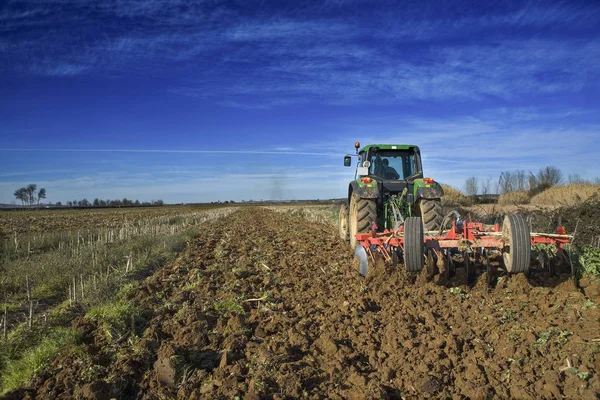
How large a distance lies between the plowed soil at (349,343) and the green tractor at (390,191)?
5.02 feet

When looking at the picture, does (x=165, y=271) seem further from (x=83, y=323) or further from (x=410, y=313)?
(x=410, y=313)

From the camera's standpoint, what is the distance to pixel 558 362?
3400 mm

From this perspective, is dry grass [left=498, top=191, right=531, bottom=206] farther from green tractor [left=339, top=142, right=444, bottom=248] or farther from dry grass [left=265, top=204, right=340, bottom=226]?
green tractor [left=339, top=142, right=444, bottom=248]

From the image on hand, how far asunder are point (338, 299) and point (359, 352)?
1.57 metres

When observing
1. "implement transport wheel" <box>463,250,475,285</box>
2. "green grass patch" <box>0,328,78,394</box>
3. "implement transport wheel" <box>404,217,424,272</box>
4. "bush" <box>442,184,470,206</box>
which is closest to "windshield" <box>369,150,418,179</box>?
"implement transport wheel" <box>463,250,475,285</box>

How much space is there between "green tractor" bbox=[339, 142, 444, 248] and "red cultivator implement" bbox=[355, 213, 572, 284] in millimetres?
710

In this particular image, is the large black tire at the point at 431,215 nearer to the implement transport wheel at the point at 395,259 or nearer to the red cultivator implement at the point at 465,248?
the red cultivator implement at the point at 465,248

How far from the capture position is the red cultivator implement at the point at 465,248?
4.87 m

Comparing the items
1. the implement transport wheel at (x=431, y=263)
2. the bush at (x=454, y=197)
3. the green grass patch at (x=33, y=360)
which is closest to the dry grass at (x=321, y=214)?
the bush at (x=454, y=197)

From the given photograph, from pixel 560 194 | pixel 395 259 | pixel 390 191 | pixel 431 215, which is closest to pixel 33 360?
pixel 395 259

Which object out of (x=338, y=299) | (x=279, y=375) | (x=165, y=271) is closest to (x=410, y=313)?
(x=338, y=299)

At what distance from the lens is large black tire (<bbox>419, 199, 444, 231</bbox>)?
6941 millimetres

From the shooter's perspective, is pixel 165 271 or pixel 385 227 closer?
pixel 165 271

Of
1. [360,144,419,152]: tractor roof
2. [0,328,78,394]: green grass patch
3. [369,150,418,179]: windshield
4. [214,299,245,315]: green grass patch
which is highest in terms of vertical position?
[360,144,419,152]: tractor roof
